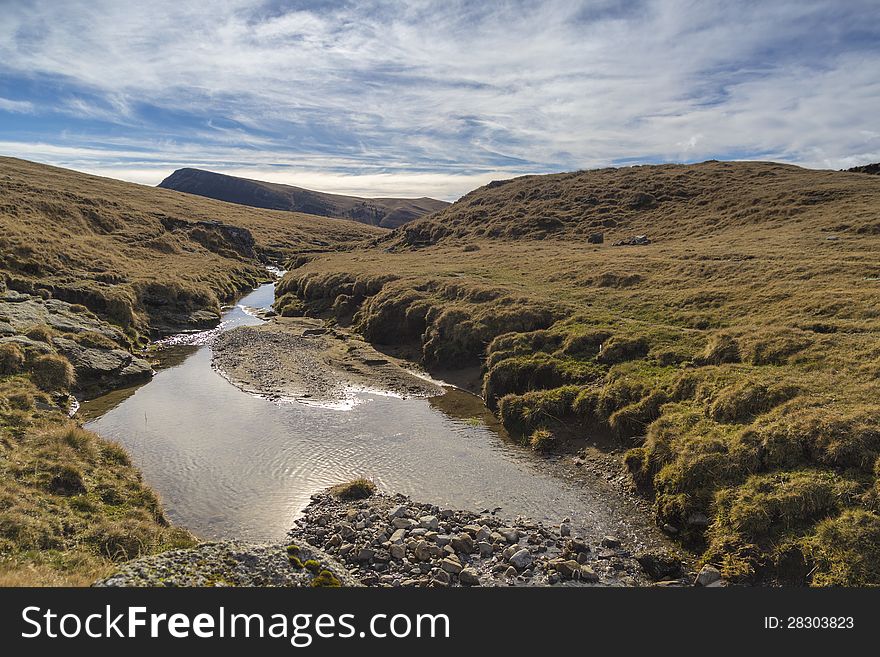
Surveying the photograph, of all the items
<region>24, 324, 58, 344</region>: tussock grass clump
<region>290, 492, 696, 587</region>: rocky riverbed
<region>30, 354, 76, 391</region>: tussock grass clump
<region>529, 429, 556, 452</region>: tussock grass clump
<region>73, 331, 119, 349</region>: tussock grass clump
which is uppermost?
<region>24, 324, 58, 344</region>: tussock grass clump

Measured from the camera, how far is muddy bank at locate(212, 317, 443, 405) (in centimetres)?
3362

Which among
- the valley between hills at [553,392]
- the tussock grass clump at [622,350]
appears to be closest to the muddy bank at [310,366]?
the valley between hills at [553,392]

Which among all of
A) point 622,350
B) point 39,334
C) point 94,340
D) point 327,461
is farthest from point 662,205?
point 39,334

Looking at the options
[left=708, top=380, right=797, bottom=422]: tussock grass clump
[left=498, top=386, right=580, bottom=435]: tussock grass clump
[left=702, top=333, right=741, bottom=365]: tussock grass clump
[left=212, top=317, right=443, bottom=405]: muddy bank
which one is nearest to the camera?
[left=708, top=380, right=797, bottom=422]: tussock grass clump

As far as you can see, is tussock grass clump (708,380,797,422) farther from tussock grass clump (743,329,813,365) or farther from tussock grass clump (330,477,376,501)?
tussock grass clump (330,477,376,501)

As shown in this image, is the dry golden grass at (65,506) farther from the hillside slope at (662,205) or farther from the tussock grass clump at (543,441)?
the hillside slope at (662,205)

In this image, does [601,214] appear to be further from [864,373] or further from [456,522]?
[456,522]

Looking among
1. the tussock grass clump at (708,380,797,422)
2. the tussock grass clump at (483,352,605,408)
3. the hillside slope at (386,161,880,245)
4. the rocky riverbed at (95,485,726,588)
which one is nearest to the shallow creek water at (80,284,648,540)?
the rocky riverbed at (95,485,726,588)

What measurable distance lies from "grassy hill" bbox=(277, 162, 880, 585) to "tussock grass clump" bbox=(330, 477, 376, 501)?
9068 mm

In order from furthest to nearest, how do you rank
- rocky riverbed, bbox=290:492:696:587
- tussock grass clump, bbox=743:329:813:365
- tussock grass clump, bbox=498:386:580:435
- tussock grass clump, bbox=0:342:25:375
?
tussock grass clump, bbox=0:342:25:375, tussock grass clump, bbox=498:386:580:435, tussock grass clump, bbox=743:329:813:365, rocky riverbed, bbox=290:492:696:587

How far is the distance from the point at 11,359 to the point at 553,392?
93.9ft

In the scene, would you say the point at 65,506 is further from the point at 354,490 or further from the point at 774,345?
the point at 774,345

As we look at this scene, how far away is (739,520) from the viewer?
1511 cm

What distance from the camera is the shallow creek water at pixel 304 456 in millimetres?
18812
